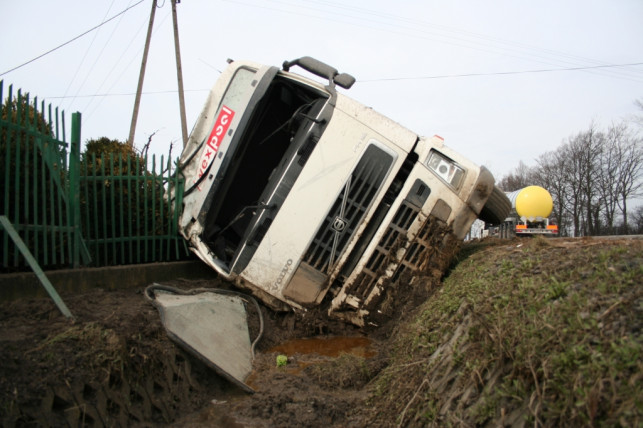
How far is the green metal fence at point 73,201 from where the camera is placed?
4789mm

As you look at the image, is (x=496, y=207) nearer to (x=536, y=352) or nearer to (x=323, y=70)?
(x=323, y=70)

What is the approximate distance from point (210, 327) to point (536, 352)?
2876mm

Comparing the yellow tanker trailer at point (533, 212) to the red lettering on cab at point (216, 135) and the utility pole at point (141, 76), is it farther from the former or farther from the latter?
the red lettering on cab at point (216, 135)

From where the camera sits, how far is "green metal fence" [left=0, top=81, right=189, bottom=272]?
479 centimetres

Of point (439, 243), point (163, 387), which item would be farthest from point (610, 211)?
point (163, 387)

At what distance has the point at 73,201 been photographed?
18.0ft

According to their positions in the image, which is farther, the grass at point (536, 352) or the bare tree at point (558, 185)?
the bare tree at point (558, 185)

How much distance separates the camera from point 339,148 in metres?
5.39

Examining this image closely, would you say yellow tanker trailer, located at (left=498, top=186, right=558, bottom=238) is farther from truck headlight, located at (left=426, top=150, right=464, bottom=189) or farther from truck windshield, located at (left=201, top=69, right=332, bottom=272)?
truck headlight, located at (left=426, top=150, right=464, bottom=189)

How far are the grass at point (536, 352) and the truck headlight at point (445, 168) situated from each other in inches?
56.4

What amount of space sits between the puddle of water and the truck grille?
683mm

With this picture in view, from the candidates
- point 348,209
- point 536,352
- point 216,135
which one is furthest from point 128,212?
point 536,352

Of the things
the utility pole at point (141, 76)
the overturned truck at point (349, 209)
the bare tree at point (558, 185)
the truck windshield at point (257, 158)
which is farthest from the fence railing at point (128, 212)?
Answer: the bare tree at point (558, 185)

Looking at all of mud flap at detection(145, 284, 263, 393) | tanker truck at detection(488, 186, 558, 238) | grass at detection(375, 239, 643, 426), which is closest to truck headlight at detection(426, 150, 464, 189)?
grass at detection(375, 239, 643, 426)
